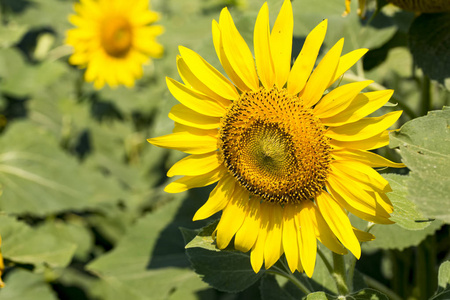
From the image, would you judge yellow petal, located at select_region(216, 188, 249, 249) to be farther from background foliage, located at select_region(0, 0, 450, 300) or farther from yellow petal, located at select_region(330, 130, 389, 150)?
yellow petal, located at select_region(330, 130, 389, 150)

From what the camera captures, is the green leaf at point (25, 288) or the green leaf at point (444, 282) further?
the green leaf at point (25, 288)

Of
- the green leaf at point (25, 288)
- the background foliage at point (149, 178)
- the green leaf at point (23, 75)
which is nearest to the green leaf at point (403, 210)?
the background foliage at point (149, 178)

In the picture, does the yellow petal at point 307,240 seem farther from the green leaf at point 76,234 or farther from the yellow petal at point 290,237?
the green leaf at point 76,234

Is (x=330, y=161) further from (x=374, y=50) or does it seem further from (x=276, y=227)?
(x=374, y=50)

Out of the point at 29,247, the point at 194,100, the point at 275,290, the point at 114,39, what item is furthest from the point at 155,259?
the point at 114,39

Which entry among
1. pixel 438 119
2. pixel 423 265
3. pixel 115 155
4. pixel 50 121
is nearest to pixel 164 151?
pixel 115 155

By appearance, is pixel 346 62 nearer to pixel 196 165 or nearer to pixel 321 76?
pixel 321 76
